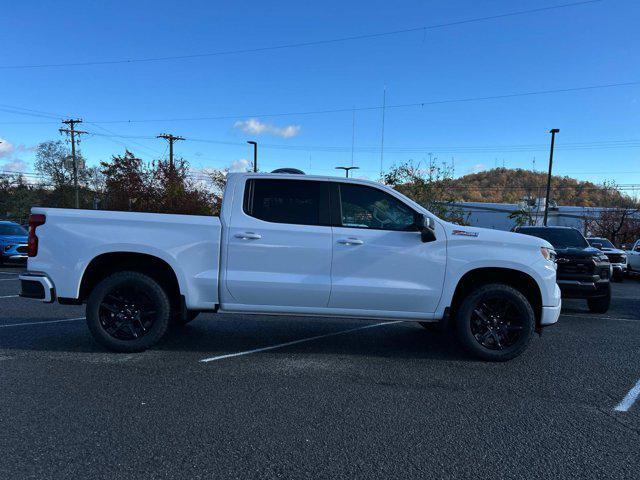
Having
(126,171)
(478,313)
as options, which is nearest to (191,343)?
(478,313)

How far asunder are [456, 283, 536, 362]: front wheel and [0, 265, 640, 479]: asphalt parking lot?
0.20 metres

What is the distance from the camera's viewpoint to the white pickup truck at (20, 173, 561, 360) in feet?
17.1

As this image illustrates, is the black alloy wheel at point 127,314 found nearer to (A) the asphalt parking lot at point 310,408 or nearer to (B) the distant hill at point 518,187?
(A) the asphalt parking lot at point 310,408

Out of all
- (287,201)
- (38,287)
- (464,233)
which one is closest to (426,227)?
(464,233)

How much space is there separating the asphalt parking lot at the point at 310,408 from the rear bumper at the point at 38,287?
69 cm

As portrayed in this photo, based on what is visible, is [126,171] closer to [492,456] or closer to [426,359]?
[426,359]

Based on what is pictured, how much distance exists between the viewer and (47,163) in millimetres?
59219

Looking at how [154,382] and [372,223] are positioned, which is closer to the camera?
[154,382]

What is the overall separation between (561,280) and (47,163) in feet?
210

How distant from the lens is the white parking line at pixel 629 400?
4152mm

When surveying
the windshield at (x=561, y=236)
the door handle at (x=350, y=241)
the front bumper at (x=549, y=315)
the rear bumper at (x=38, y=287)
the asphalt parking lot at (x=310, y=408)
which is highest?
the door handle at (x=350, y=241)

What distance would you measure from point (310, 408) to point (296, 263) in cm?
168

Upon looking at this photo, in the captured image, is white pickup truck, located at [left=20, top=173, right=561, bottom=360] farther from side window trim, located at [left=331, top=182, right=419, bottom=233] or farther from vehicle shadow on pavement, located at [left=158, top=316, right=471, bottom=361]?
vehicle shadow on pavement, located at [left=158, top=316, right=471, bottom=361]

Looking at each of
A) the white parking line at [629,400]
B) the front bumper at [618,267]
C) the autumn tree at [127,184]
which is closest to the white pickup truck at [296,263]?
the white parking line at [629,400]
